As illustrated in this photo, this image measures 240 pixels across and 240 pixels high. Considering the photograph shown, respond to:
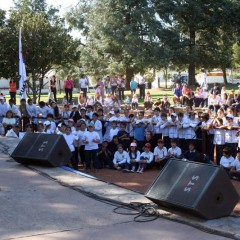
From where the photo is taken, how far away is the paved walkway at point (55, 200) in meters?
6.45

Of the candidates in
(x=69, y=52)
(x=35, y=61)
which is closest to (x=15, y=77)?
(x=35, y=61)

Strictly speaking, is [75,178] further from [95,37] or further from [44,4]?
[44,4]

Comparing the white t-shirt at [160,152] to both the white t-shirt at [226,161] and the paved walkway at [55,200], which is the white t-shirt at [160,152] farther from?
the paved walkway at [55,200]

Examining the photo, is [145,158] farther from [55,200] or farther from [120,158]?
[55,200]

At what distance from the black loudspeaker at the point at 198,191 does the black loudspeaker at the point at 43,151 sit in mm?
4294

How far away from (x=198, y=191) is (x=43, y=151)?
5323 mm

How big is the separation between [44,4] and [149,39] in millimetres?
27964

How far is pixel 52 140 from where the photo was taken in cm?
1121

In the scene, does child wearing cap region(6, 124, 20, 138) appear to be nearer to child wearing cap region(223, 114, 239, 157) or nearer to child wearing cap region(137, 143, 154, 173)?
child wearing cap region(137, 143, 154, 173)

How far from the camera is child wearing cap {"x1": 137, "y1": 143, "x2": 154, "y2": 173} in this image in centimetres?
Answer: 1366

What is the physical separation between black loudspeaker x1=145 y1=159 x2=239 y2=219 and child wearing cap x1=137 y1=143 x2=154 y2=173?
645 centimetres

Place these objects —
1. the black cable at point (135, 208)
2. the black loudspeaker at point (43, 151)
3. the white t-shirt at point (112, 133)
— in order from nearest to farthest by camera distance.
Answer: the black cable at point (135, 208)
the black loudspeaker at point (43, 151)
the white t-shirt at point (112, 133)

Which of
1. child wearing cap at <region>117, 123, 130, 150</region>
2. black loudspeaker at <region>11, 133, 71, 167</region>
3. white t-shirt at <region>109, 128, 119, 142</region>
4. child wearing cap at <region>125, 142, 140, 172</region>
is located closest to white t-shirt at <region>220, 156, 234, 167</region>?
child wearing cap at <region>125, 142, 140, 172</region>

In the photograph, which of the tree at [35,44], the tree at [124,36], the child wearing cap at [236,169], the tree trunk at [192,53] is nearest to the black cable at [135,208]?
the child wearing cap at [236,169]
